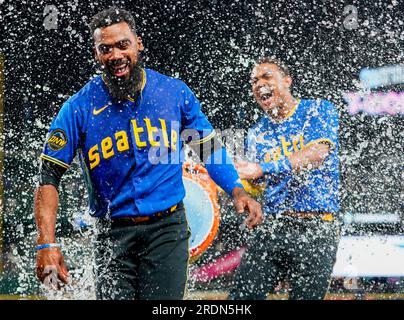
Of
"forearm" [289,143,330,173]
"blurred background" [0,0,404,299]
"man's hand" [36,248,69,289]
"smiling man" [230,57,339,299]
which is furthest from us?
"blurred background" [0,0,404,299]

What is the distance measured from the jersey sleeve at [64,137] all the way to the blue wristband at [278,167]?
1228 mm

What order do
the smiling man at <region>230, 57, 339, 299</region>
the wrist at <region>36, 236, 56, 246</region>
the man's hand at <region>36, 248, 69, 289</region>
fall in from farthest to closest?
the smiling man at <region>230, 57, 339, 299</region> < the wrist at <region>36, 236, 56, 246</region> < the man's hand at <region>36, 248, 69, 289</region>

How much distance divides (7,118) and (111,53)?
5126 mm

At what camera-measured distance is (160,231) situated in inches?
120

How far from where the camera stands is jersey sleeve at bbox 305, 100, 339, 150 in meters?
3.99

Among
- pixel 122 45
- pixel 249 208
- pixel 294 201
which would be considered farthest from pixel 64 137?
pixel 294 201

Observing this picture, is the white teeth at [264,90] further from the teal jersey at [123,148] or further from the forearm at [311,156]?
the teal jersey at [123,148]

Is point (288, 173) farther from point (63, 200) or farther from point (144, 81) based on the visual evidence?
point (63, 200)

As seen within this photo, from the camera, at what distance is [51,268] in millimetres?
2717

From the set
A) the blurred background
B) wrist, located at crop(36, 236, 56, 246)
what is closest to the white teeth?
wrist, located at crop(36, 236, 56, 246)

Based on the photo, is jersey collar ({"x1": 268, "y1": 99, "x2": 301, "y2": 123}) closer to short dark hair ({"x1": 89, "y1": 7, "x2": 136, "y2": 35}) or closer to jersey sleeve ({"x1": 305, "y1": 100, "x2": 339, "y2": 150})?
jersey sleeve ({"x1": 305, "y1": 100, "x2": 339, "y2": 150})

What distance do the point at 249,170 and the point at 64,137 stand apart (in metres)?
1.24

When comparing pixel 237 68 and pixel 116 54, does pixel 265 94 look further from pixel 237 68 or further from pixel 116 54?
pixel 237 68

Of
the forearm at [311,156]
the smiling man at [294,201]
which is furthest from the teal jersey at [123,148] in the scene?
the forearm at [311,156]
